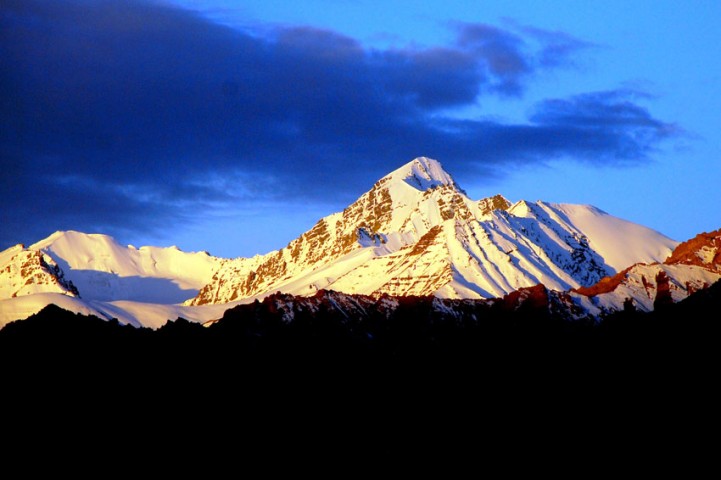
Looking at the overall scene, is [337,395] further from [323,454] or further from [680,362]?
[680,362]

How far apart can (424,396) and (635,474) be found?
45961 mm

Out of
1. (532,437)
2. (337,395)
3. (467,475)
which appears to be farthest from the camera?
(337,395)

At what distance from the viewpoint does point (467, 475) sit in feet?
545

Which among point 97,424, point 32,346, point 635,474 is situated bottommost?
point 635,474

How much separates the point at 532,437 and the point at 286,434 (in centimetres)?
2971

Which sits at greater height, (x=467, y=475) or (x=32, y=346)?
(x=32, y=346)

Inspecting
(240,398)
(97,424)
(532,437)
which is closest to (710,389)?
(532,437)

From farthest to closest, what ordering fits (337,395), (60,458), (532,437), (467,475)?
(337,395) → (532,437) → (467,475) → (60,458)

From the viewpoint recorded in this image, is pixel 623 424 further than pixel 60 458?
Yes

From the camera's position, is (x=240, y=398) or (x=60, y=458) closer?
(x=60, y=458)

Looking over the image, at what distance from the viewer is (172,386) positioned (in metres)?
179

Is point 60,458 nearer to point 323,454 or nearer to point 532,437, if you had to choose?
point 323,454

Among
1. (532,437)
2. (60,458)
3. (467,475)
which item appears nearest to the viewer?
(60,458)

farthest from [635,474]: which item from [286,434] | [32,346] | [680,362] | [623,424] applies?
[32,346]
